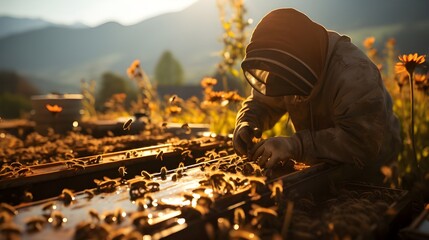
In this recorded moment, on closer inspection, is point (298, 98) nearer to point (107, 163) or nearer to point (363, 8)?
point (107, 163)

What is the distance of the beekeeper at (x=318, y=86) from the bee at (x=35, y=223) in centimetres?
164

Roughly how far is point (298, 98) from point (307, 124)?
349 millimetres

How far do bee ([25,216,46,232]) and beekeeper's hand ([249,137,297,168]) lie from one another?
1639mm

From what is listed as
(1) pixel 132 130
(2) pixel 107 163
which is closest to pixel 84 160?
(2) pixel 107 163

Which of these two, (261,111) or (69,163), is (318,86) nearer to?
(261,111)

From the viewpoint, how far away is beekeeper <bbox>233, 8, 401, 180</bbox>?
111 inches

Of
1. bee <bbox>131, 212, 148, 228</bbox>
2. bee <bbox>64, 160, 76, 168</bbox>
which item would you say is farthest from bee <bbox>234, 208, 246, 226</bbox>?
bee <bbox>64, 160, 76, 168</bbox>

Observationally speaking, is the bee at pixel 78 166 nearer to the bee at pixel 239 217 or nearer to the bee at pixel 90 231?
the bee at pixel 90 231

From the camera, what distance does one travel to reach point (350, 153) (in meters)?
2.96

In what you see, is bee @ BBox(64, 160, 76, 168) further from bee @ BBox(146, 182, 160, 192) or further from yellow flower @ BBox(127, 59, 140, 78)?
yellow flower @ BBox(127, 59, 140, 78)

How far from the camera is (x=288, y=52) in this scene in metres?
2.82

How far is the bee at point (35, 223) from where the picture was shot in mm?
1792

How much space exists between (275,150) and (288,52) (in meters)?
0.77

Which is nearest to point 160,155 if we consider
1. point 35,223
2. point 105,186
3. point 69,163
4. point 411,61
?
point 69,163
